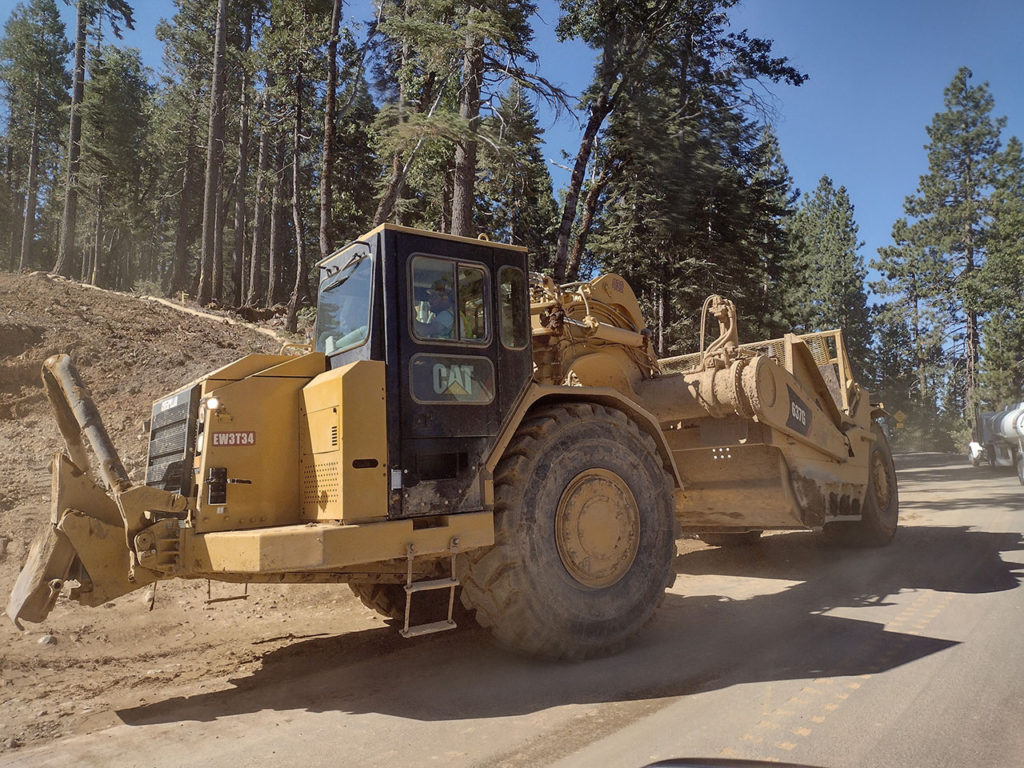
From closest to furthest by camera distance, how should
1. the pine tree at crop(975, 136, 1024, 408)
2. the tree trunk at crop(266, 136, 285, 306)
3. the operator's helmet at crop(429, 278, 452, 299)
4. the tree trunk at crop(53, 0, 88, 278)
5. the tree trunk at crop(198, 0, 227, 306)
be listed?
the operator's helmet at crop(429, 278, 452, 299) < the tree trunk at crop(198, 0, 227, 306) < the tree trunk at crop(53, 0, 88, 278) < the tree trunk at crop(266, 136, 285, 306) < the pine tree at crop(975, 136, 1024, 408)

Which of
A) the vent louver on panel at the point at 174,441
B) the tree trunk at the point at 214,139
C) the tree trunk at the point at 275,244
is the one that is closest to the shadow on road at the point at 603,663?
the vent louver on panel at the point at 174,441

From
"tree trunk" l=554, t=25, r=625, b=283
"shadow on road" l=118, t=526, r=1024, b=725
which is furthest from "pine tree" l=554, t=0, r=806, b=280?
"shadow on road" l=118, t=526, r=1024, b=725

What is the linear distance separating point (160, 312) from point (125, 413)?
18.7 ft

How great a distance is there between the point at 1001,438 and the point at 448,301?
28.0m

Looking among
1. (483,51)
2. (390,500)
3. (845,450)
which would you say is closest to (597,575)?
(390,500)

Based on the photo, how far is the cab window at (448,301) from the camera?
4.80 meters

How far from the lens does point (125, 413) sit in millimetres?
11234

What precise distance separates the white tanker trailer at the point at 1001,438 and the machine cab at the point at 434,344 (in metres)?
22.5

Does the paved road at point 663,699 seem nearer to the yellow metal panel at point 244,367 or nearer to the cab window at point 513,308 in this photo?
the yellow metal panel at point 244,367

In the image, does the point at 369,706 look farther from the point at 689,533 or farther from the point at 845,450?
the point at 845,450

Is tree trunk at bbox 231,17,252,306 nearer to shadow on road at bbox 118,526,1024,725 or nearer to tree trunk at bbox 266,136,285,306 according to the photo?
tree trunk at bbox 266,136,285,306

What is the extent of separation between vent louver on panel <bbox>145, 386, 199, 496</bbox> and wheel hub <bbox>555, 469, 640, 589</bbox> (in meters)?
2.53

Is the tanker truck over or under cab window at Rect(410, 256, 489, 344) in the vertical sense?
under

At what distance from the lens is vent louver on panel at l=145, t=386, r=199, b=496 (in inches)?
186
